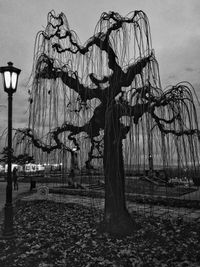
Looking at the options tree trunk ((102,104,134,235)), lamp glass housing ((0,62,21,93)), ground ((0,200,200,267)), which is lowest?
ground ((0,200,200,267))

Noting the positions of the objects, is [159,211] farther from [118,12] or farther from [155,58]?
[118,12]

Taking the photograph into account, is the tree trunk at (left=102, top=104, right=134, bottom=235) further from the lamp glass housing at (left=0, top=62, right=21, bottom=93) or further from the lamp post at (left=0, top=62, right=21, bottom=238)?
the lamp glass housing at (left=0, top=62, right=21, bottom=93)

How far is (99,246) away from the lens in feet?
12.4

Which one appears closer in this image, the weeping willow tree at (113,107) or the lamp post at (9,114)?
the weeping willow tree at (113,107)

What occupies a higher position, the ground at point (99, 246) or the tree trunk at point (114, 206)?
the tree trunk at point (114, 206)

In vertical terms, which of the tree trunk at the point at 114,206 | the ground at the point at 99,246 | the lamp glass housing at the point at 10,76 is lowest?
the ground at the point at 99,246

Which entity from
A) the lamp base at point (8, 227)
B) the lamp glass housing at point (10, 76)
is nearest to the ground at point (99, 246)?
the lamp base at point (8, 227)

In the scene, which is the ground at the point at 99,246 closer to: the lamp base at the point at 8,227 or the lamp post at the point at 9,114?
the lamp base at the point at 8,227

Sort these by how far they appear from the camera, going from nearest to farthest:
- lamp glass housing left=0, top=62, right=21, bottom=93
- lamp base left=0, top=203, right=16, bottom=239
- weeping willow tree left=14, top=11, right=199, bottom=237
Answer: weeping willow tree left=14, top=11, right=199, bottom=237 → lamp base left=0, top=203, right=16, bottom=239 → lamp glass housing left=0, top=62, right=21, bottom=93

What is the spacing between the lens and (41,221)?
5766 millimetres

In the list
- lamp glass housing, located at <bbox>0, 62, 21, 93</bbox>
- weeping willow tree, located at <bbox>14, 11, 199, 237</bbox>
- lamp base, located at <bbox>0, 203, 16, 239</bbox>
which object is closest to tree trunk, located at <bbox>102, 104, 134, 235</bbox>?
weeping willow tree, located at <bbox>14, 11, 199, 237</bbox>

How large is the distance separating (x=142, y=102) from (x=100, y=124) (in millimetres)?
1545

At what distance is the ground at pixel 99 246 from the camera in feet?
10.8

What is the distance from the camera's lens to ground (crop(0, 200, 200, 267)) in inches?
129
